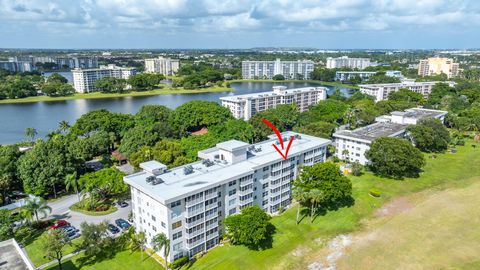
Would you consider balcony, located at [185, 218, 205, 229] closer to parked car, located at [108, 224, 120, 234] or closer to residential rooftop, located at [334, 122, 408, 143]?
parked car, located at [108, 224, 120, 234]

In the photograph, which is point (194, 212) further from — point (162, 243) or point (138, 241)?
point (138, 241)

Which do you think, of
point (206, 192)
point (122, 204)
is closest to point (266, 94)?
point (122, 204)

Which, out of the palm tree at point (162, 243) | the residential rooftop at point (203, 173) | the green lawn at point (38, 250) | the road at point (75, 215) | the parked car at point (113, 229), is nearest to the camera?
the palm tree at point (162, 243)

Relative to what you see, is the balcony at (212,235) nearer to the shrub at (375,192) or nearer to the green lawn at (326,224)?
the green lawn at (326,224)

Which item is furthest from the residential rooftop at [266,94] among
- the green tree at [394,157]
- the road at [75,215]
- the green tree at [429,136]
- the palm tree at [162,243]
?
the palm tree at [162,243]

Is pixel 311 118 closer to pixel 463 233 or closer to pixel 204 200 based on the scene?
pixel 463 233

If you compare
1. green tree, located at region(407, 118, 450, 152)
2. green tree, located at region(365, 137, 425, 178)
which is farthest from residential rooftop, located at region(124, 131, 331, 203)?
green tree, located at region(407, 118, 450, 152)
